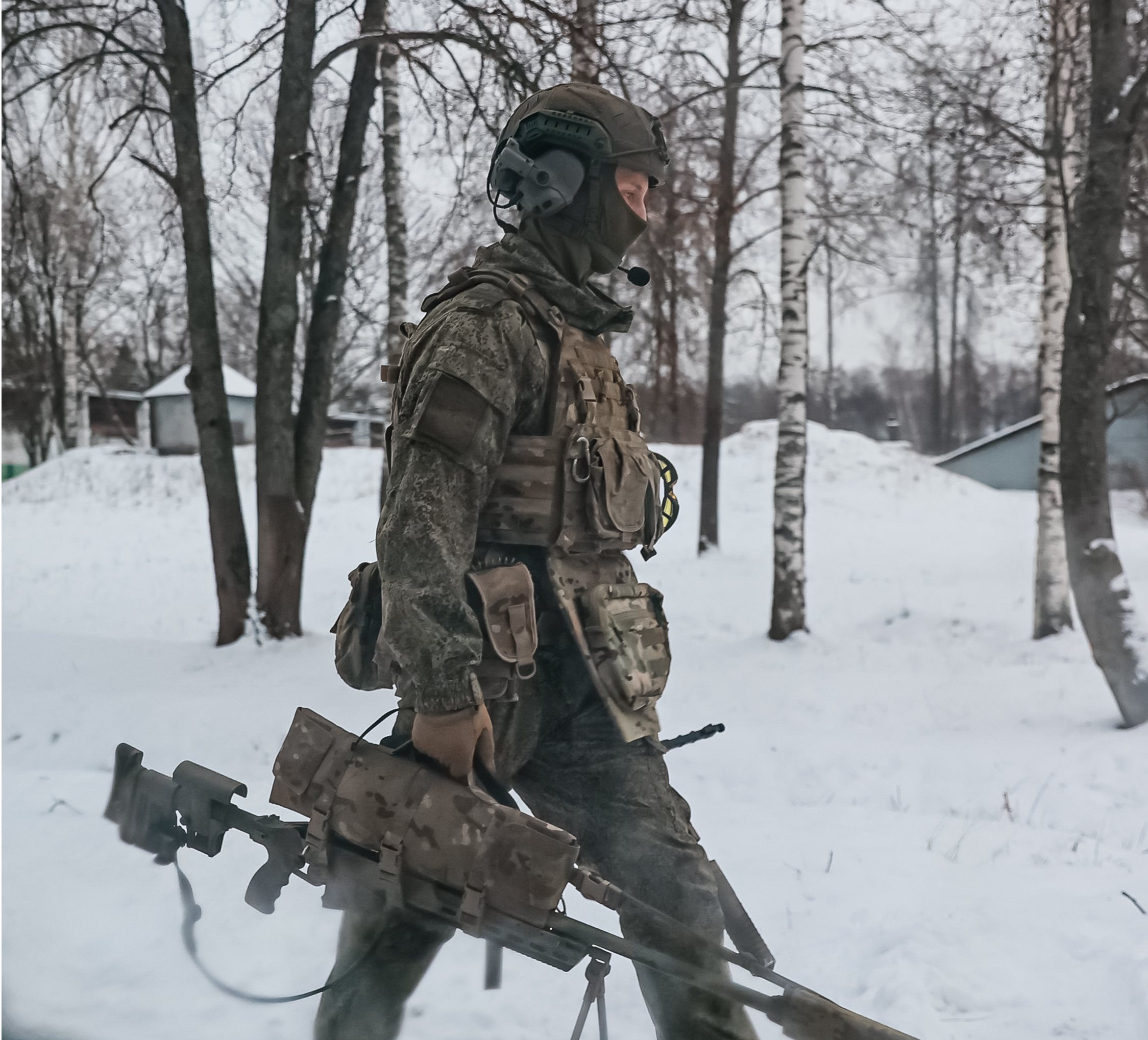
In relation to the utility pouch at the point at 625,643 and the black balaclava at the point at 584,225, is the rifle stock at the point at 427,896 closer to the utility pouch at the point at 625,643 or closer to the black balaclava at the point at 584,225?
the utility pouch at the point at 625,643

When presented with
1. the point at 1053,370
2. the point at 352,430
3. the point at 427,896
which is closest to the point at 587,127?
the point at 427,896

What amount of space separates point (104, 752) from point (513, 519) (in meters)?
4.08

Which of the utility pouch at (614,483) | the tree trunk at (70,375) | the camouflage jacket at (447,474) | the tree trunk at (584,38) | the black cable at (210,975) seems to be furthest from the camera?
the tree trunk at (70,375)

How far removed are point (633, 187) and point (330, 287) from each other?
5.94 m

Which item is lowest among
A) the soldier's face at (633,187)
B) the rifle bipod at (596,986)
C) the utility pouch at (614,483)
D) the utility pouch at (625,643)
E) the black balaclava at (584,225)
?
the rifle bipod at (596,986)

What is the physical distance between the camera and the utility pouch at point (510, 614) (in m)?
1.75

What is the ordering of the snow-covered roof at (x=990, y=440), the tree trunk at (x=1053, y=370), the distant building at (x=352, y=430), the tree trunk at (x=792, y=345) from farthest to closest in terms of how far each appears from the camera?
1. the distant building at (x=352, y=430)
2. the snow-covered roof at (x=990, y=440)
3. the tree trunk at (x=1053, y=370)
4. the tree trunk at (x=792, y=345)

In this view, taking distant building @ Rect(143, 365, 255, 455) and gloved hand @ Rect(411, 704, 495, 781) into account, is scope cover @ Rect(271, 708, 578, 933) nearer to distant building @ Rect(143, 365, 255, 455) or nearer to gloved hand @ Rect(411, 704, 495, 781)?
gloved hand @ Rect(411, 704, 495, 781)

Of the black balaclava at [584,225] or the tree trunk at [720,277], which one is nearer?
the black balaclava at [584,225]

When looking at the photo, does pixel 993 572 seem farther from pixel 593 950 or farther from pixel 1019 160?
pixel 593 950

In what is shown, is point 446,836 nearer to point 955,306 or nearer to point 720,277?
point 720,277

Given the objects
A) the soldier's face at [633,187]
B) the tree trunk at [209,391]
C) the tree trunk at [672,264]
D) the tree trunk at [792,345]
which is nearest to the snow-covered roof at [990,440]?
the tree trunk at [672,264]

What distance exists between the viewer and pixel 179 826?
6.65 ft

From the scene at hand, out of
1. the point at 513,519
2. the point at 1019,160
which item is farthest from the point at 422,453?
the point at 1019,160
